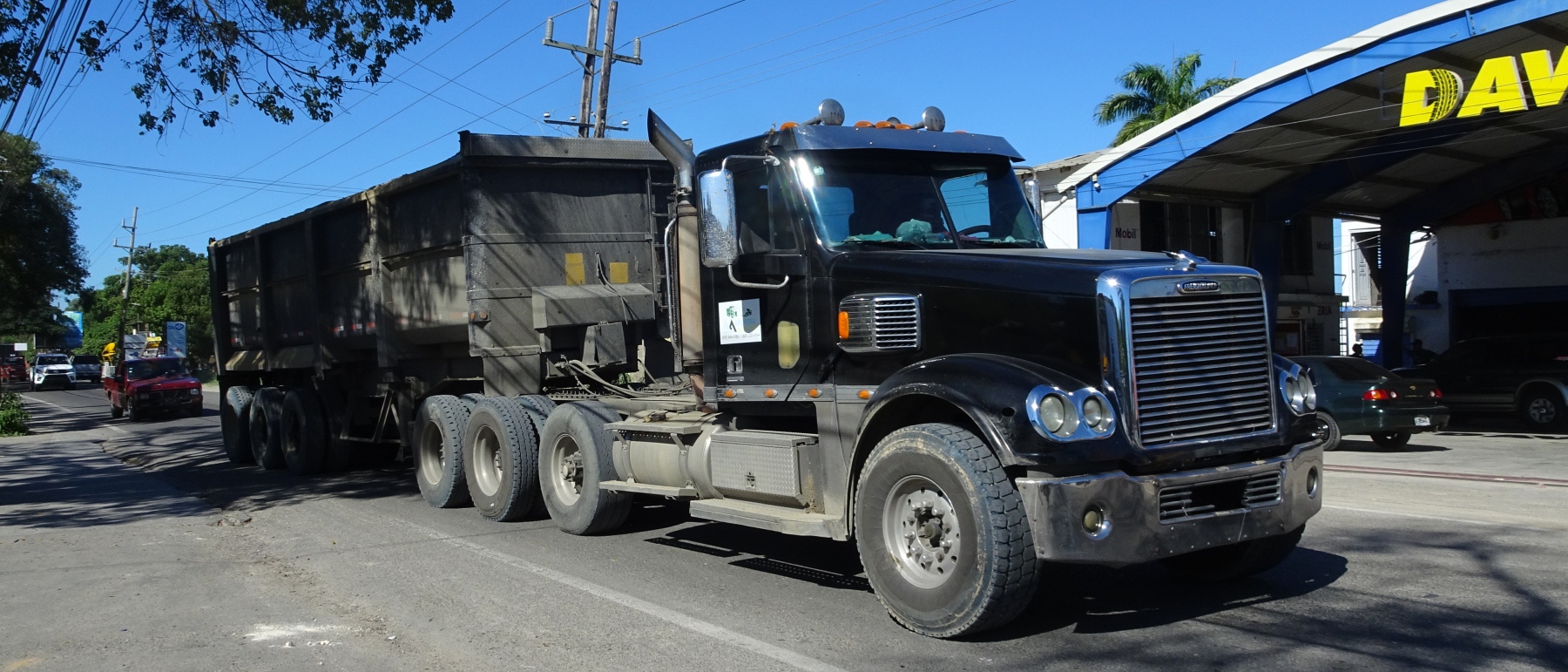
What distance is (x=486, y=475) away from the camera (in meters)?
10.8

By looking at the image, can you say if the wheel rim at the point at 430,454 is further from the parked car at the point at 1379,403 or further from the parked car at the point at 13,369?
the parked car at the point at 13,369

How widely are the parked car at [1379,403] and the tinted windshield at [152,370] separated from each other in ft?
98.1

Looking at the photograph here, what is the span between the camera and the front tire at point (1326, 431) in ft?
20.9

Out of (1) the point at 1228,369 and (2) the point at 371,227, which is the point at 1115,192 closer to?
(2) the point at 371,227

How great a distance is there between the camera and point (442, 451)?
11.7 metres

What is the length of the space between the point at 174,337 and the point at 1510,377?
58.4 metres

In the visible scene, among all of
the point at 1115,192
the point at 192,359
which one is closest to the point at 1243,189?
the point at 1115,192

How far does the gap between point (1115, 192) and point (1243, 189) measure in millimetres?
5448

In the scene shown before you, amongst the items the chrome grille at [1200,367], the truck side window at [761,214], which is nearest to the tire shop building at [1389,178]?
the chrome grille at [1200,367]

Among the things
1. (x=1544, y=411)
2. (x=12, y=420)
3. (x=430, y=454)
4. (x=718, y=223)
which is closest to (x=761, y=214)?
(x=718, y=223)

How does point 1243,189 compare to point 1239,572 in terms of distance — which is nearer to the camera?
point 1239,572

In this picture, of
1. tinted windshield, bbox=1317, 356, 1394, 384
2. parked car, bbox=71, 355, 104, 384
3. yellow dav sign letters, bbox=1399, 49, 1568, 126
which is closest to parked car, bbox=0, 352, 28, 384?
parked car, bbox=71, 355, 104, 384

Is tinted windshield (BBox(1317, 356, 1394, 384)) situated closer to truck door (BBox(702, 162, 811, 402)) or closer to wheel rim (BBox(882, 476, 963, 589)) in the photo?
truck door (BBox(702, 162, 811, 402))

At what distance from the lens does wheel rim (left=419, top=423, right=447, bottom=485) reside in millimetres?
11805
